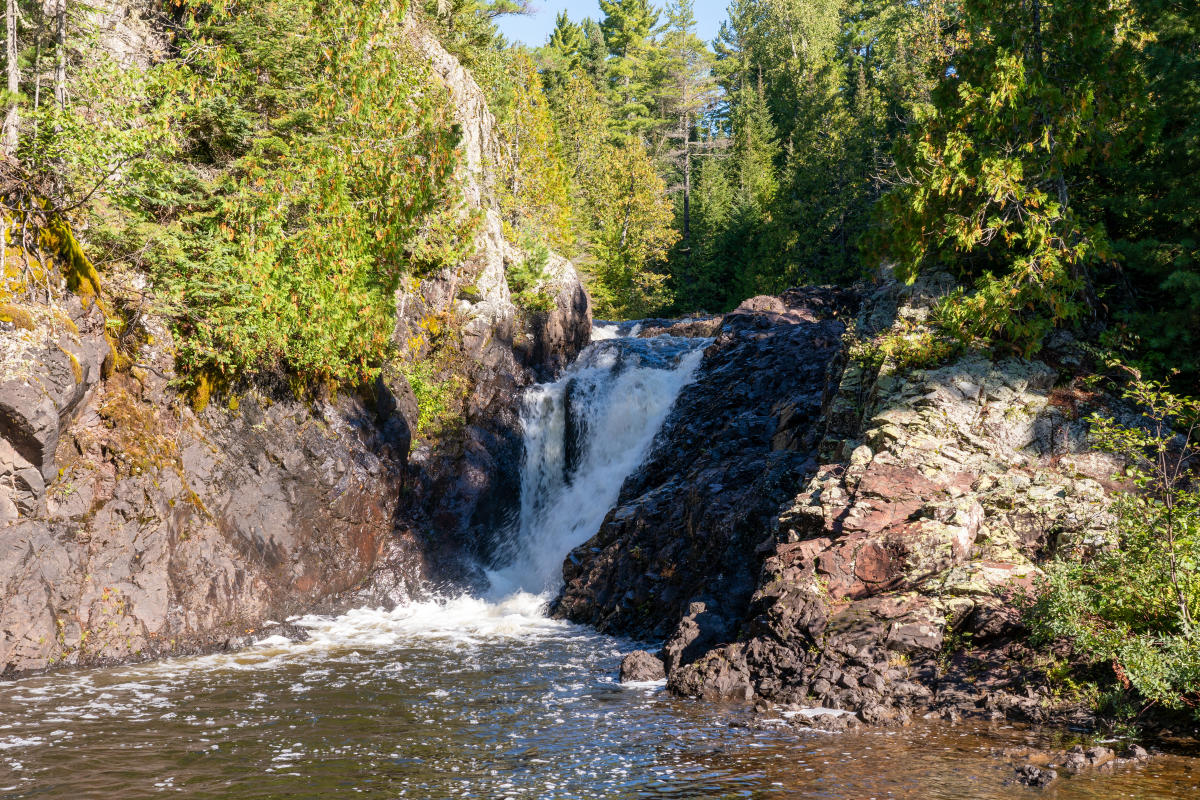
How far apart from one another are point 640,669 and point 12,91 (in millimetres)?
12468

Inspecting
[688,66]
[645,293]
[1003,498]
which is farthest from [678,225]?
[1003,498]

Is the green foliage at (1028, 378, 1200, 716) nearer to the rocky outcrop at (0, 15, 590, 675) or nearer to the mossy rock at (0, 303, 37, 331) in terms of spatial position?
the rocky outcrop at (0, 15, 590, 675)

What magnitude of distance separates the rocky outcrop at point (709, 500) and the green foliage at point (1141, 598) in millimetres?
4897

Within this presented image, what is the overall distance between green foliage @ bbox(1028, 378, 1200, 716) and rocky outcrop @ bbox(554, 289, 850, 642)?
4.90m

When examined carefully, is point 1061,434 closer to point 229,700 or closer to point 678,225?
point 229,700

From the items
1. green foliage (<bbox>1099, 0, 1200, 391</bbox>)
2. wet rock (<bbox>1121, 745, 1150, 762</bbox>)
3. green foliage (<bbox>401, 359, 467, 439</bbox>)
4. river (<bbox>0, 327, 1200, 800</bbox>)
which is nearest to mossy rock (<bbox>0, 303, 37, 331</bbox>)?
river (<bbox>0, 327, 1200, 800</bbox>)

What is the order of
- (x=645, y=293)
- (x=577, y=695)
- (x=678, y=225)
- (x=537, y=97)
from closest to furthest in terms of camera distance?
(x=577, y=695) → (x=537, y=97) → (x=645, y=293) → (x=678, y=225)

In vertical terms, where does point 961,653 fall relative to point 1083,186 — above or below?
below

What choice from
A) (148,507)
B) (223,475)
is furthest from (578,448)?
(148,507)

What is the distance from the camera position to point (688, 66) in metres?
68.6

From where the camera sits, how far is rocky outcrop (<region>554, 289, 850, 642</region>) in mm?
14520

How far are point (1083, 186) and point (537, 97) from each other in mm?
23481

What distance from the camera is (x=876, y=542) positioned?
1180 cm

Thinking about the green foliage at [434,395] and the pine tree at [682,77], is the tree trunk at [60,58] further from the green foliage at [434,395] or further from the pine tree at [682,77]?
the pine tree at [682,77]
